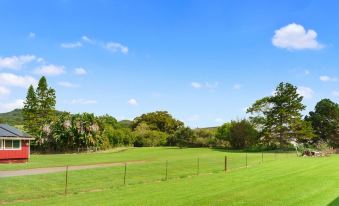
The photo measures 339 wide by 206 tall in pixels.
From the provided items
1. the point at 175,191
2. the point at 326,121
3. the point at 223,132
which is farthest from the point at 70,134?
the point at 175,191

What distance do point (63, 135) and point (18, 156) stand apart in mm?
31487

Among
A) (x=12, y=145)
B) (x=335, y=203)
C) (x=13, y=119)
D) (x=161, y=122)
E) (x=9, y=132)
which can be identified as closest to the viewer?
(x=335, y=203)

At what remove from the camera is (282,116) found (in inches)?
3091

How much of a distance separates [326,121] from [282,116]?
541 inches

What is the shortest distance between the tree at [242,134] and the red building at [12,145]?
44.1 meters

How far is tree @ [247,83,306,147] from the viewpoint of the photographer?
7788 centimetres

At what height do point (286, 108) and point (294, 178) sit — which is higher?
point (286, 108)

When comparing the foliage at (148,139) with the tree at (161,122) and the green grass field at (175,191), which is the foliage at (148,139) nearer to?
the tree at (161,122)

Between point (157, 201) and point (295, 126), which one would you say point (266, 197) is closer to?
point (157, 201)

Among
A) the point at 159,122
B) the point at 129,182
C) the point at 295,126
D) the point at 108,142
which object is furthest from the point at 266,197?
the point at 159,122

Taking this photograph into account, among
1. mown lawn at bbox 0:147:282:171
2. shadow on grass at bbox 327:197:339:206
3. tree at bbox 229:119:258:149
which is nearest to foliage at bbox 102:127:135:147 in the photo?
tree at bbox 229:119:258:149

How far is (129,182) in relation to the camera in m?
26.2

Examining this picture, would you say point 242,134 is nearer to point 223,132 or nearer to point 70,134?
point 223,132

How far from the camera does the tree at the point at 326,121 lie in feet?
279
